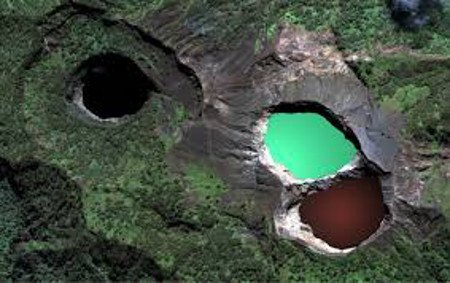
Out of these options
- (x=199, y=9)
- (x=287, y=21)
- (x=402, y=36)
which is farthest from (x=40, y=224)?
(x=402, y=36)

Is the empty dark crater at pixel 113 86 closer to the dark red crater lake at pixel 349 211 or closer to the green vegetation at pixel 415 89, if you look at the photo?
the dark red crater lake at pixel 349 211

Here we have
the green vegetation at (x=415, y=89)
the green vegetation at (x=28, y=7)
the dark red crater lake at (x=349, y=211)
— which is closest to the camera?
the green vegetation at (x=415, y=89)

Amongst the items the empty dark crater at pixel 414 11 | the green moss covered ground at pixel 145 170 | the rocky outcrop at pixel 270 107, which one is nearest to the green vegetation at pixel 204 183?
the green moss covered ground at pixel 145 170

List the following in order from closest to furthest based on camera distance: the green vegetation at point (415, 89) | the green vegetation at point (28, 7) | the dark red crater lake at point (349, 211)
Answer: the green vegetation at point (415, 89) < the dark red crater lake at point (349, 211) < the green vegetation at point (28, 7)

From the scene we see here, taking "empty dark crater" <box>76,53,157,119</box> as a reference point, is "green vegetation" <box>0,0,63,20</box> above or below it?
above

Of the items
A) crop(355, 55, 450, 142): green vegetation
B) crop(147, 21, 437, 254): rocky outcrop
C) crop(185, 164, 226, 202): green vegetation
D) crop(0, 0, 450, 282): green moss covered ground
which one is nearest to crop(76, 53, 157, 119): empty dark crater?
crop(0, 0, 450, 282): green moss covered ground

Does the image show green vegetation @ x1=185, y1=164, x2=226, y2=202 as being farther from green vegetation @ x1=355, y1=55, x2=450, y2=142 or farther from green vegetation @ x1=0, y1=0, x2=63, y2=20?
green vegetation @ x1=0, y1=0, x2=63, y2=20
